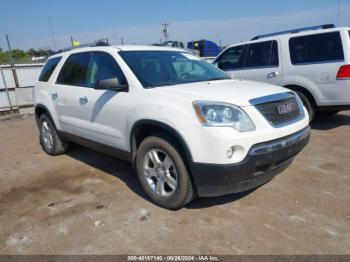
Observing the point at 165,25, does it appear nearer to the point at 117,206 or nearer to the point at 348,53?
the point at 348,53

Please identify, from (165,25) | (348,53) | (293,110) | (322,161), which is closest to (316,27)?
(348,53)

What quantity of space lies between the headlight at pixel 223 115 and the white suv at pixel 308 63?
12.1 ft

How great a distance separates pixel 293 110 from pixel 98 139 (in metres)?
2.48

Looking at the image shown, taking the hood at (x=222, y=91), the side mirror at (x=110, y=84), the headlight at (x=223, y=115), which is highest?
the side mirror at (x=110, y=84)

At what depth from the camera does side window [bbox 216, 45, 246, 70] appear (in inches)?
289

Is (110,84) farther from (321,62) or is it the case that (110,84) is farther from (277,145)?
(321,62)

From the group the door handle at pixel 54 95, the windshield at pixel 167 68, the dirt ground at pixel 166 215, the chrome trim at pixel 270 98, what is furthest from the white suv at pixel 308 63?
the door handle at pixel 54 95

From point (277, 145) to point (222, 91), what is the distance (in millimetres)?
778

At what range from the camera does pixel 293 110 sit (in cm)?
347

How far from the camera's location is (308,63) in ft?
20.2

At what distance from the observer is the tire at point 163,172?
10.4 ft

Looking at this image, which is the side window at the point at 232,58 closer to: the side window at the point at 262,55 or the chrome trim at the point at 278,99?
the side window at the point at 262,55

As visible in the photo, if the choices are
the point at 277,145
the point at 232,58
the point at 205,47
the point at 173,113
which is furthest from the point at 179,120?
the point at 205,47

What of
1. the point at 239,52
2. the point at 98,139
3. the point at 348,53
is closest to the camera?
the point at 98,139
